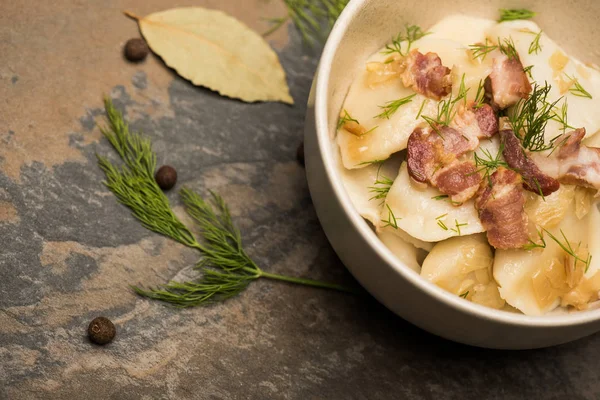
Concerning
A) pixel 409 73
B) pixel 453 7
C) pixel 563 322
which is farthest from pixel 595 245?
pixel 453 7

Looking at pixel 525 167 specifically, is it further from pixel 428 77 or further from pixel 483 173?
Result: pixel 428 77

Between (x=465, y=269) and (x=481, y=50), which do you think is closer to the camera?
(x=465, y=269)

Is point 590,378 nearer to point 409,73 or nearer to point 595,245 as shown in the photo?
point 595,245

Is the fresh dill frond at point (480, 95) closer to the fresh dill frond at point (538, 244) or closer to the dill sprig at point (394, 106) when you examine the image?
the dill sprig at point (394, 106)

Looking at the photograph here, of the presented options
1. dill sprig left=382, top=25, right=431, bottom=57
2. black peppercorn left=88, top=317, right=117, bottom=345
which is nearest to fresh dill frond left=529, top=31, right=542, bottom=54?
dill sprig left=382, top=25, right=431, bottom=57

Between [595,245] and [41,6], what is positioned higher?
[41,6]

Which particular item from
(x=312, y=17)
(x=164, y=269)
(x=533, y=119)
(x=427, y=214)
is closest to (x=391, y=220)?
(x=427, y=214)
